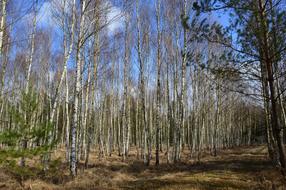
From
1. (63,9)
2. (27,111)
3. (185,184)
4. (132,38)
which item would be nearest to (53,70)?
→ (132,38)

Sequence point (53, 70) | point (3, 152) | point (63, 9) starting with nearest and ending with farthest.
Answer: point (3, 152)
point (63, 9)
point (53, 70)

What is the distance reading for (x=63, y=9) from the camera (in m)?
13.3

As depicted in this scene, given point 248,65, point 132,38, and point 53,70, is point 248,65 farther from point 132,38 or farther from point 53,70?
point 53,70

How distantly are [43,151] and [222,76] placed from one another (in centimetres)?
512

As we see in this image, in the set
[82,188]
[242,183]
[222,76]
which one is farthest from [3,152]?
[242,183]

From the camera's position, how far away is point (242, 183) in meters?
8.48

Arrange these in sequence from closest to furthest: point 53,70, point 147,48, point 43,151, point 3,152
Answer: point 3,152, point 43,151, point 147,48, point 53,70

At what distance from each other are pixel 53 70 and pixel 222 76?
1924cm

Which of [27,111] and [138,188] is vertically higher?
[27,111]

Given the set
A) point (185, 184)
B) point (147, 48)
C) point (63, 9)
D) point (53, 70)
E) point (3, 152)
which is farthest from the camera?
point (53, 70)

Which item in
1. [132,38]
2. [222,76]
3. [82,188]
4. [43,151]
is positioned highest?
[132,38]

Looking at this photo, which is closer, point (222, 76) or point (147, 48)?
point (222, 76)

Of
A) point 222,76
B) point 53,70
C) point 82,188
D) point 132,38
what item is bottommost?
point 82,188

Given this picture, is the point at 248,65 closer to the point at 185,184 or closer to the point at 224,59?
the point at 224,59
